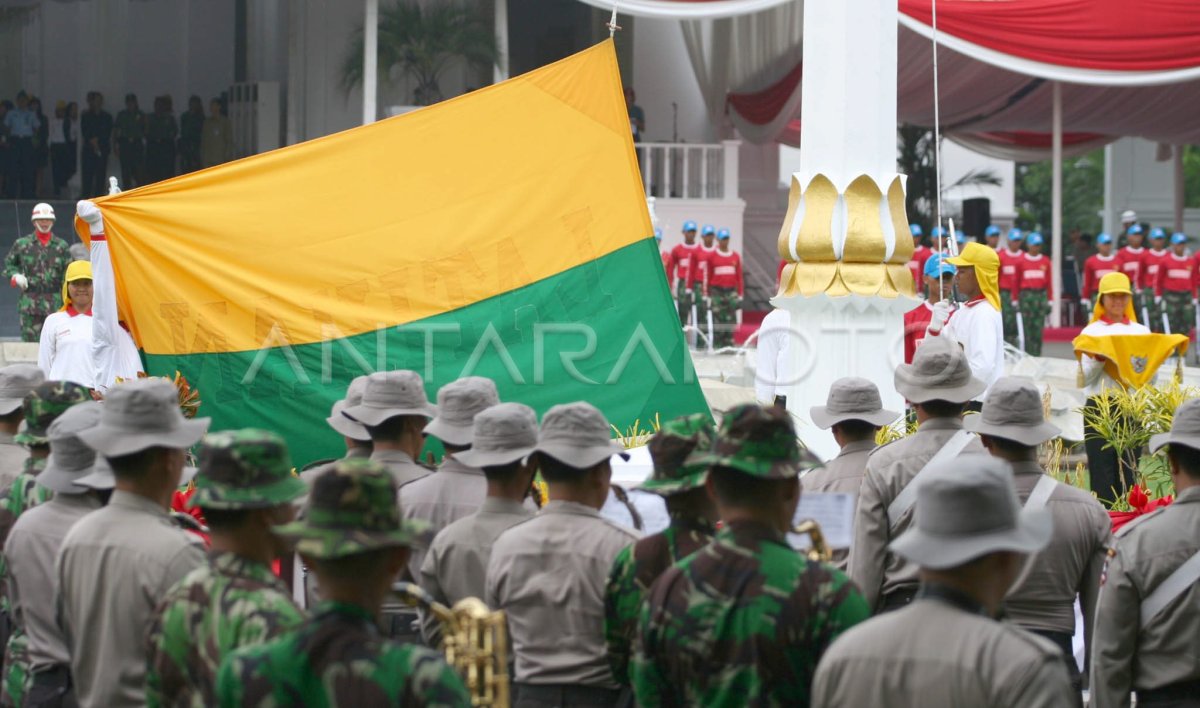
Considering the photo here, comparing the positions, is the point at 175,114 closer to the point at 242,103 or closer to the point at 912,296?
the point at 242,103

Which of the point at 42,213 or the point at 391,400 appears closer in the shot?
the point at 391,400

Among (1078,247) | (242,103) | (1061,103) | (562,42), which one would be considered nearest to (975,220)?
(1078,247)

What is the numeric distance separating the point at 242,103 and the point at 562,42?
4.78 m

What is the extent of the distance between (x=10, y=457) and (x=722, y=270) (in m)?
16.1

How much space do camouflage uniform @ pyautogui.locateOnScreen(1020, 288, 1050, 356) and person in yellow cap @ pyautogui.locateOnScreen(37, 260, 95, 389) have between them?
42.0 feet

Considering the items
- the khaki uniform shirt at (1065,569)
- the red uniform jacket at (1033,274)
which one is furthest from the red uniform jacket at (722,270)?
the khaki uniform shirt at (1065,569)

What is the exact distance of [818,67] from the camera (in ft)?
28.3

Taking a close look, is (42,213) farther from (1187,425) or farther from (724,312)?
(1187,425)

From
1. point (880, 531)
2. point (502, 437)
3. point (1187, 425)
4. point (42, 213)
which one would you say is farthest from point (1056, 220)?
point (502, 437)

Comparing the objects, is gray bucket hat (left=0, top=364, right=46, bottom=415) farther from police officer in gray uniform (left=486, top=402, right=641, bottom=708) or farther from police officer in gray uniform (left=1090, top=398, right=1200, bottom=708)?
police officer in gray uniform (left=1090, top=398, right=1200, bottom=708)

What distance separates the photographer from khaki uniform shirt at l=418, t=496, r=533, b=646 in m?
4.62

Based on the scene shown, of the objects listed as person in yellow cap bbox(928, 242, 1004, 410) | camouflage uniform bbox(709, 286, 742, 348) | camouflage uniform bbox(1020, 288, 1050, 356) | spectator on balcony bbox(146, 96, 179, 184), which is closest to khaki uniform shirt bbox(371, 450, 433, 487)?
person in yellow cap bbox(928, 242, 1004, 410)

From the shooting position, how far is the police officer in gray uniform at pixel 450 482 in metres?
5.23

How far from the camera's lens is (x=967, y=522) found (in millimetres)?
3051
